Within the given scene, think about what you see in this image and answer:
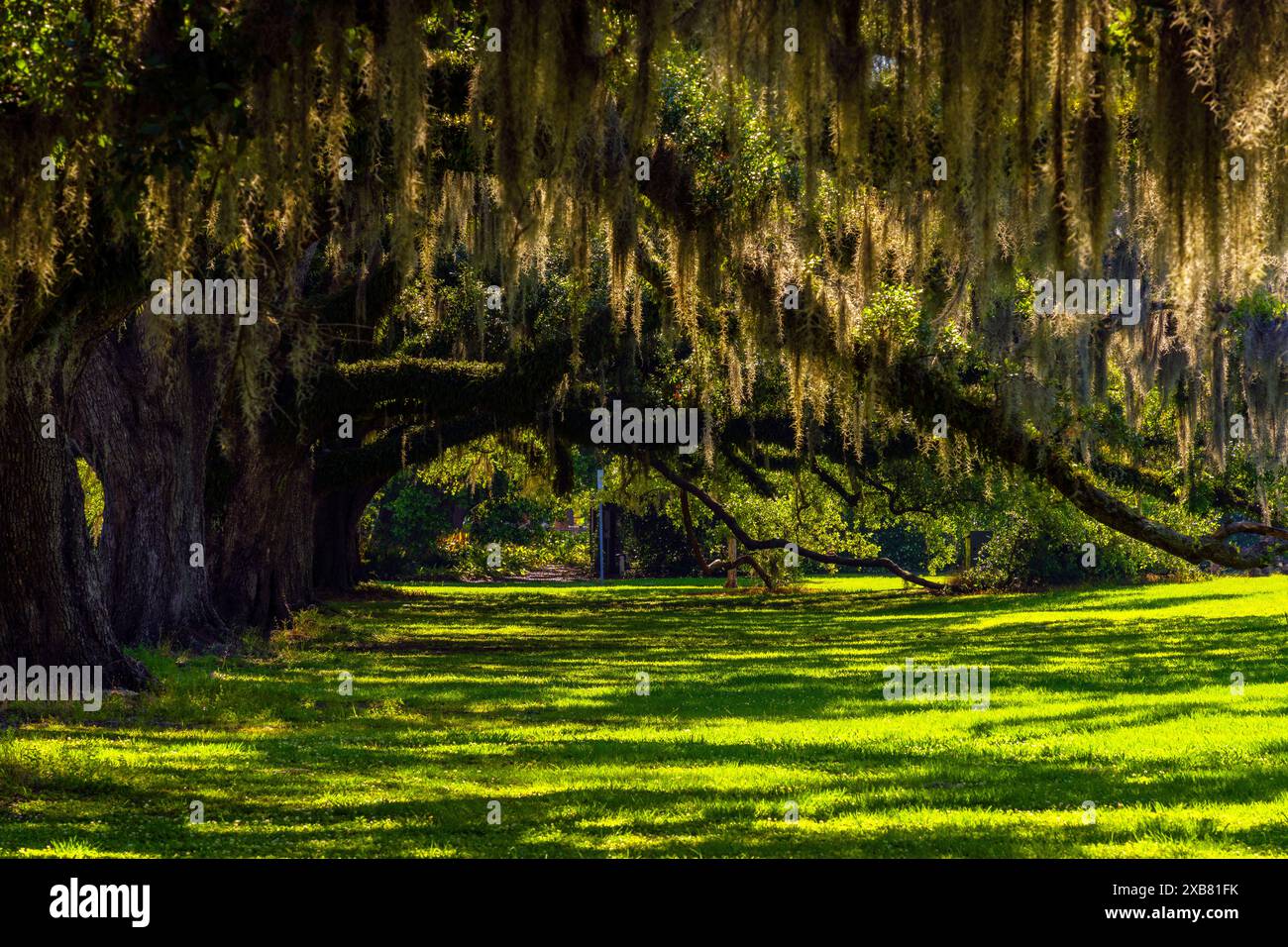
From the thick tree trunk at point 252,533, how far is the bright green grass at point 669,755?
116 centimetres

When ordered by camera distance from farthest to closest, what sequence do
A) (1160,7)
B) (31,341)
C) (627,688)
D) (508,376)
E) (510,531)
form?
(510,531) → (508,376) → (627,688) → (31,341) → (1160,7)

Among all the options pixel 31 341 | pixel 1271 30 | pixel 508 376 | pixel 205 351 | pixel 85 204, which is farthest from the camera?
pixel 508 376

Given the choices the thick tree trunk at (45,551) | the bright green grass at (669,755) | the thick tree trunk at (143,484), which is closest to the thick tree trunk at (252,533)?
the bright green grass at (669,755)

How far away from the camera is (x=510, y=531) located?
5512 centimetres

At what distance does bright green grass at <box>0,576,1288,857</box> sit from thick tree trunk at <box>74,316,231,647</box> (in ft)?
5.43

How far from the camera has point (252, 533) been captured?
70.6ft

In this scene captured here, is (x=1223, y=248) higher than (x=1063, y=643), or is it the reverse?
(x=1223, y=248)

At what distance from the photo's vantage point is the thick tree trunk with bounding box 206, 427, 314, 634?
21.1m

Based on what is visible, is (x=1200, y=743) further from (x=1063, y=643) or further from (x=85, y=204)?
(x=1063, y=643)

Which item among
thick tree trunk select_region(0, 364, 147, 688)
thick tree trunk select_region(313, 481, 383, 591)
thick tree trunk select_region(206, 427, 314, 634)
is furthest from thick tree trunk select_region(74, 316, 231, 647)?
thick tree trunk select_region(313, 481, 383, 591)

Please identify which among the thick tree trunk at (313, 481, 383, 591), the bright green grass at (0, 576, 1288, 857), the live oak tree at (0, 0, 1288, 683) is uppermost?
the live oak tree at (0, 0, 1288, 683)

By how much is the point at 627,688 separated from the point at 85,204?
8.49 meters

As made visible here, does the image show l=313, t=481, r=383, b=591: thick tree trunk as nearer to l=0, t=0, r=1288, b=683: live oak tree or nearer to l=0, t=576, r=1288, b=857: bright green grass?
l=0, t=0, r=1288, b=683: live oak tree
